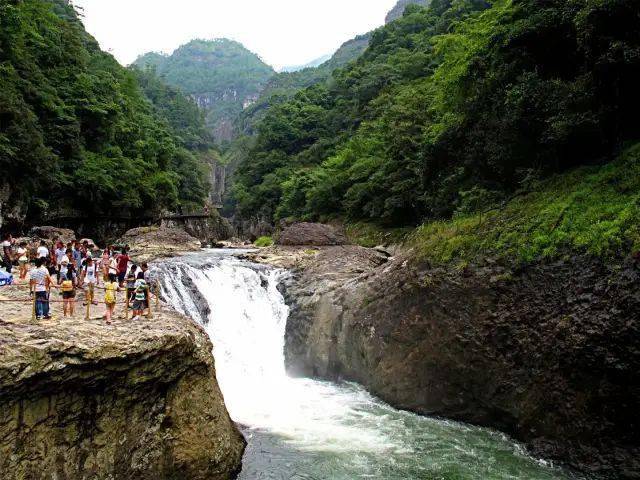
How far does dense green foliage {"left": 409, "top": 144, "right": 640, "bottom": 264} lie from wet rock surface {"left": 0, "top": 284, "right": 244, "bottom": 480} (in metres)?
8.08

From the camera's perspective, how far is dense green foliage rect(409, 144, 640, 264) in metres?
10.6

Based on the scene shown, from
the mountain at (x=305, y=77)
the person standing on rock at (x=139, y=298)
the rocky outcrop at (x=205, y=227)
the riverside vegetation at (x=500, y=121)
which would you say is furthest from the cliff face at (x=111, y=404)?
the mountain at (x=305, y=77)

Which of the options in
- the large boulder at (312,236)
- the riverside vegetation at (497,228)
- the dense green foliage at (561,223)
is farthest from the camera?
the large boulder at (312,236)

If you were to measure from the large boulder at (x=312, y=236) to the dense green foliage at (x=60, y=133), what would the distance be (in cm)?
1528

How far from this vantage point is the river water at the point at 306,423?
33.9 feet

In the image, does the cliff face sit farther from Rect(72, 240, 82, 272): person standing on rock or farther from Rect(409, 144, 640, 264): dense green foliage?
Rect(409, 144, 640, 264): dense green foliage

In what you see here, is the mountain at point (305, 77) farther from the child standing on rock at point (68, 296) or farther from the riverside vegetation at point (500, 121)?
the child standing on rock at point (68, 296)

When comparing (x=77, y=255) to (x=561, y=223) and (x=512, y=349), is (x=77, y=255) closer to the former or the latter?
(x=512, y=349)

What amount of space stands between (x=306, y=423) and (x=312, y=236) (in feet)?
62.9

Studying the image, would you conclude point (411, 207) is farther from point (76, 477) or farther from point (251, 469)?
point (76, 477)

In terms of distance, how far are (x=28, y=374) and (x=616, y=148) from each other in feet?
50.6

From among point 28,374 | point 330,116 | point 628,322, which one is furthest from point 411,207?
point 330,116

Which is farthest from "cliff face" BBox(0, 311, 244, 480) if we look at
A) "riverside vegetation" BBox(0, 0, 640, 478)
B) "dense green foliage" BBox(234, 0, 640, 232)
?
"dense green foliage" BBox(234, 0, 640, 232)

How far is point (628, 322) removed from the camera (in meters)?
9.41
